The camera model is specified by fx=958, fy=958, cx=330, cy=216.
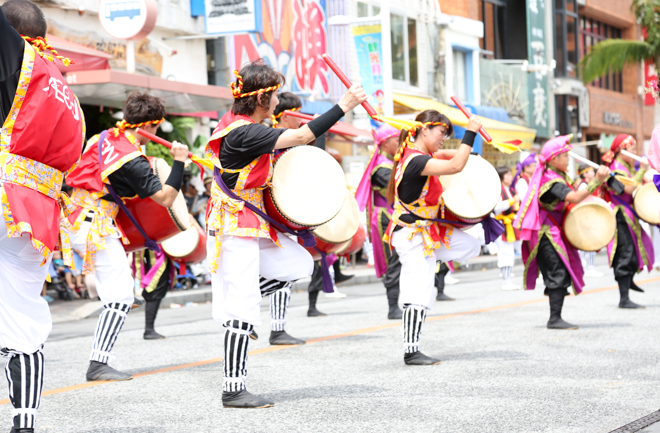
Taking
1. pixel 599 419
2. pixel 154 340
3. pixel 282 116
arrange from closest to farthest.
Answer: pixel 599 419 < pixel 282 116 < pixel 154 340

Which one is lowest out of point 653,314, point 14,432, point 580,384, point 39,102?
point 653,314

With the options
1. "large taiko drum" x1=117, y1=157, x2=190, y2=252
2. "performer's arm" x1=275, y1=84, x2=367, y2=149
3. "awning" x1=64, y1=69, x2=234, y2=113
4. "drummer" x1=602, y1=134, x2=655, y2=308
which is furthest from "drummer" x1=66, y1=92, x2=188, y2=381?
"awning" x1=64, y1=69, x2=234, y2=113

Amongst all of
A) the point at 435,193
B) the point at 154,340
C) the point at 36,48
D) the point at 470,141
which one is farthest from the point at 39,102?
the point at 154,340

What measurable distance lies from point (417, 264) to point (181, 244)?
9.34ft

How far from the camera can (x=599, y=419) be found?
4750mm

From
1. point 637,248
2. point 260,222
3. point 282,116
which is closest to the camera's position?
point 260,222

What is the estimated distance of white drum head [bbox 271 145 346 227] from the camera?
538 cm

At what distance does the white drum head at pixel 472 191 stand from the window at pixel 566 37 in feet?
99.8

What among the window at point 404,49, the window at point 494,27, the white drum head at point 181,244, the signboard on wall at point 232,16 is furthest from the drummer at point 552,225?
the window at point 494,27

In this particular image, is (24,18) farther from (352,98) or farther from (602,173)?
(602,173)

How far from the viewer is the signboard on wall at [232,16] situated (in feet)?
58.5

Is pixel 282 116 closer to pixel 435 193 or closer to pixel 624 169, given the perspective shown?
pixel 435 193

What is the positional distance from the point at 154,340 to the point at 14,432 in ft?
15.0

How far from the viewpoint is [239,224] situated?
5.23 meters
